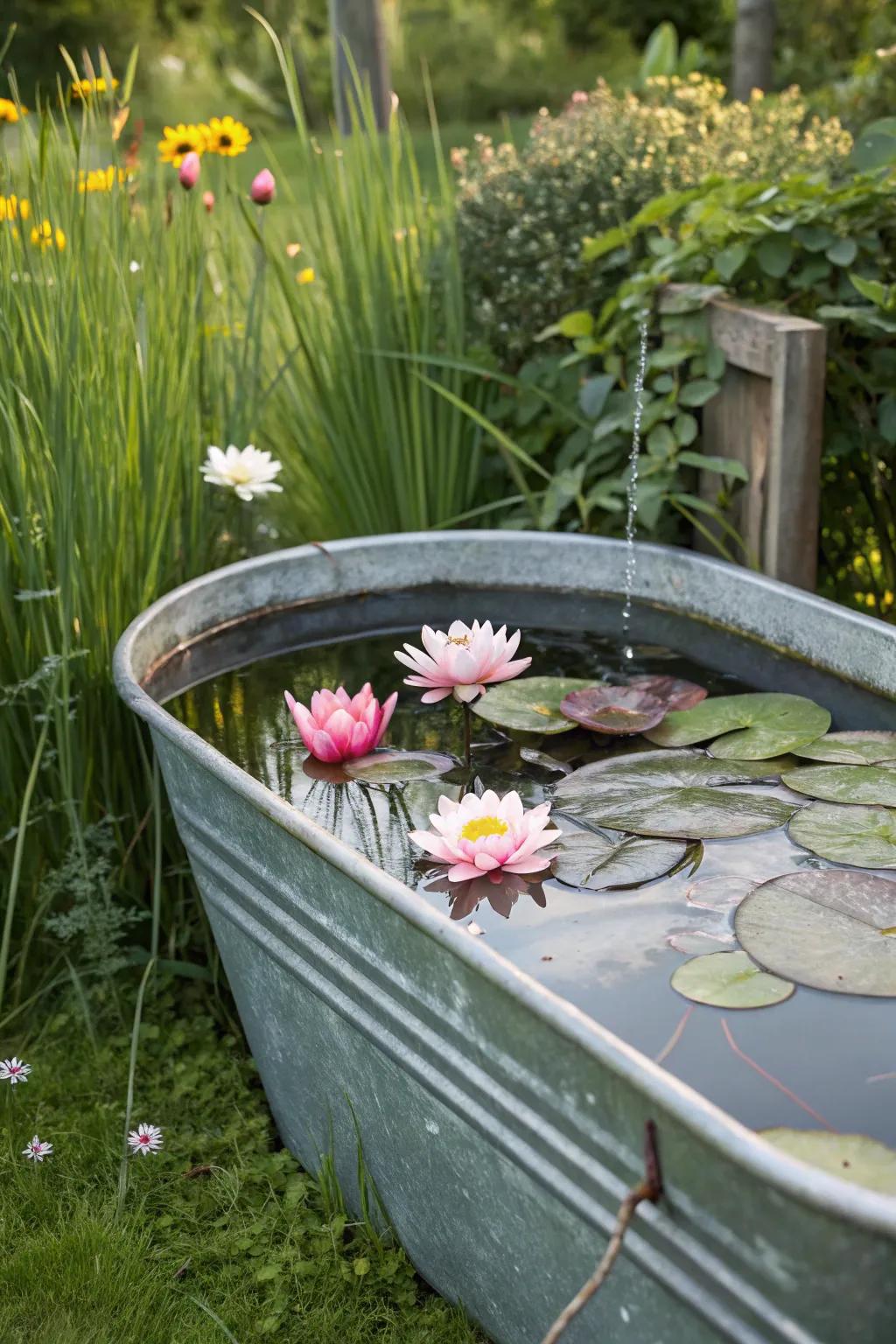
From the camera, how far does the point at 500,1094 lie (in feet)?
3.77

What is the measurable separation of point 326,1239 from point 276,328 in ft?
5.46

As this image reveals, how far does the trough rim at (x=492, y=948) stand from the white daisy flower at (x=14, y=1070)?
0.55 meters

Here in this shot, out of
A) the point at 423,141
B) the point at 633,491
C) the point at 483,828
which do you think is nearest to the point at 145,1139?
the point at 483,828

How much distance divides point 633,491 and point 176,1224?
1357 millimetres

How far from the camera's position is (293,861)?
1399mm

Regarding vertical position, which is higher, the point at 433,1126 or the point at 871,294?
the point at 871,294

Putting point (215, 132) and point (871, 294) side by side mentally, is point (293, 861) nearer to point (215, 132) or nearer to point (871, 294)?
point (871, 294)

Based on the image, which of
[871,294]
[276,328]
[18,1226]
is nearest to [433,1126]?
[18,1226]

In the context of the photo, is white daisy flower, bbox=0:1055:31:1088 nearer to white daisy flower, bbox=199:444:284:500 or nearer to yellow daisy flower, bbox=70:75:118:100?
white daisy flower, bbox=199:444:284:500

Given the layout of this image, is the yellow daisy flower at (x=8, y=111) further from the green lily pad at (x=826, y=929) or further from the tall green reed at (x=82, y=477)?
the green lily pad at (x=826, y=929)

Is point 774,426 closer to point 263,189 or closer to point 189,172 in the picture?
point 263,189

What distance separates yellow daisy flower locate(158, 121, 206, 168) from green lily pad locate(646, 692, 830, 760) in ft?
4.53

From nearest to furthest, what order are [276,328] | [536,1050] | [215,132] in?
[536,1050] < [215,132] < [276,328]

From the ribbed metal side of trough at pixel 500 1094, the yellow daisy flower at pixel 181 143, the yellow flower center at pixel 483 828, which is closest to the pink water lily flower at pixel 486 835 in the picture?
the yellow flower center at pixel 483 828
